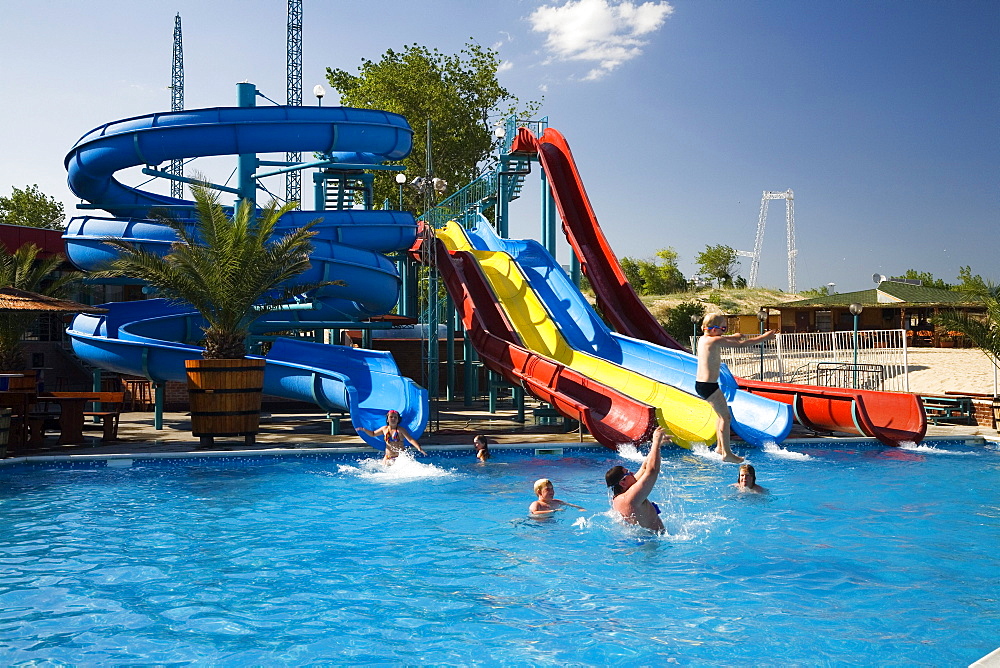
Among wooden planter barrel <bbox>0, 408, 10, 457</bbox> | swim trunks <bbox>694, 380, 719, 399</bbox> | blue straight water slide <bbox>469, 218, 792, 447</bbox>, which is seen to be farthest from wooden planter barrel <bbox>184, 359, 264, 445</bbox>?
swim trunks <bbox>694, 380, 719, 399</bbox>

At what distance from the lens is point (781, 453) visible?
11430mm

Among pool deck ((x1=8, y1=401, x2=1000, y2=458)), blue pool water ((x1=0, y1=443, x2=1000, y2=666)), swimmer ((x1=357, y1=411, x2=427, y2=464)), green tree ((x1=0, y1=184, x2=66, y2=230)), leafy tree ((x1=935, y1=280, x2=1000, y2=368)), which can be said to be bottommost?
blue pool water ((x1=0, y1=443, x2=1000, y2=666))

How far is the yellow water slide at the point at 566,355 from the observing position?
11.5 meters

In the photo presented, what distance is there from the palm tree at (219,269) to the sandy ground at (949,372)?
16415 millimetres

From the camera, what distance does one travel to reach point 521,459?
37.4 ft

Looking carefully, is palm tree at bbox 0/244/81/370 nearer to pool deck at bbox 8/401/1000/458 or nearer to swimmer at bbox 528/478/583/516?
pool deck at bbox 8/401/1000/458

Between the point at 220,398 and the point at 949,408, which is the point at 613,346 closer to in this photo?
the point at 949,408

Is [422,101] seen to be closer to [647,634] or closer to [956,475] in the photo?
[956,475]

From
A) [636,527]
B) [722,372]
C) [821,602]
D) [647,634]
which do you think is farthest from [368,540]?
[722,372]

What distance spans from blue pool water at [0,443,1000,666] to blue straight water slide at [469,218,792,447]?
1331 millimetres

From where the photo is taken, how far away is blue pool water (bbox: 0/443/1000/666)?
4781mm

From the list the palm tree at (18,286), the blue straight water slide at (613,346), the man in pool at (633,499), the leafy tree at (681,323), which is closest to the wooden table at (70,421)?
the palm tree at (18,286)

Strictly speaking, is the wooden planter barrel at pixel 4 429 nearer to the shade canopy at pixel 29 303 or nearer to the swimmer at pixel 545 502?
the shade canopy at pixel 29 303

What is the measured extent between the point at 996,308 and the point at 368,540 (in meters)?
11.9
